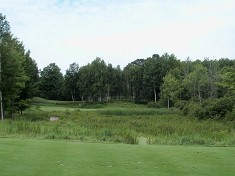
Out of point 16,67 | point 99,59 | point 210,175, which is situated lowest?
point 210,175

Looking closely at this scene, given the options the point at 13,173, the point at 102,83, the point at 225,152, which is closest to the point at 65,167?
the point at 13,173

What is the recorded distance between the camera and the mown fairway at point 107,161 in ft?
33.4

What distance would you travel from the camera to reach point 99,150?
544 inches

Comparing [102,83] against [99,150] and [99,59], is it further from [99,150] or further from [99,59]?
[99,150]

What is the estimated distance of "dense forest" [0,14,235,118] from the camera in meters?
39.2

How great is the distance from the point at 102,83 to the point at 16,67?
6235cm

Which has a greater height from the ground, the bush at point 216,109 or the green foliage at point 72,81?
the green foliage at point 72,81

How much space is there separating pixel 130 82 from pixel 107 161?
98278 millimetres

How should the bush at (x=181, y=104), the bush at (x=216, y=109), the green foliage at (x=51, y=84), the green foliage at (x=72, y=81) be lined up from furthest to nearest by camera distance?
1. the green foliage at (x=51, y=84)
2. the green foliage at (x=72, y=81)
3. the bush at (x=181, y=104)
4. the bush at (x=216, y=109)

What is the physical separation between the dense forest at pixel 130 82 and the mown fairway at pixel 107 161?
26020 mm

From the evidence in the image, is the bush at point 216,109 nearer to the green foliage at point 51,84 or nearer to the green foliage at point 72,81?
the green foliage at point 72,81

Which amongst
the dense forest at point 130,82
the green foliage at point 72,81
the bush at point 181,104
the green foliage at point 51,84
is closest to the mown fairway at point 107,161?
the dense forest at point 130,82

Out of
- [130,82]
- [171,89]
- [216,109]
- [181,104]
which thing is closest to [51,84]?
[130,82]

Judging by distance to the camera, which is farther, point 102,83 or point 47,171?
point 102,83
